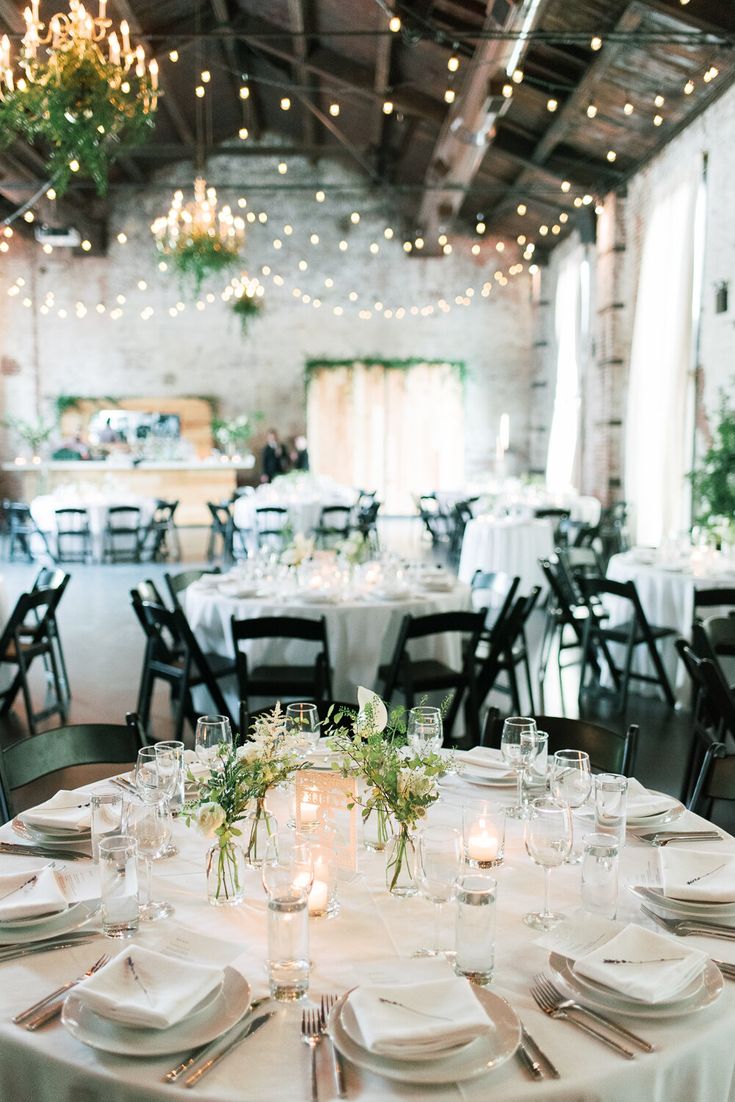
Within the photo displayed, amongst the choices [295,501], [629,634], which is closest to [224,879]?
[629,634]

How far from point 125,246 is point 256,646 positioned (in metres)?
14.7

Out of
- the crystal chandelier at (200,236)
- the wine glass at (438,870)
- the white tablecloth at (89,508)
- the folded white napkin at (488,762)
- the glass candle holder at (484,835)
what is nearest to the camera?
the wine glass at (438,870)

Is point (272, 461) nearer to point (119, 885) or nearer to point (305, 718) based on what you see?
point (305, 718)

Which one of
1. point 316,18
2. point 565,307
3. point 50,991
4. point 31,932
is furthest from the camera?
point 565,307

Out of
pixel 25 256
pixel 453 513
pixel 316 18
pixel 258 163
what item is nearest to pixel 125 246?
pixel 25 256

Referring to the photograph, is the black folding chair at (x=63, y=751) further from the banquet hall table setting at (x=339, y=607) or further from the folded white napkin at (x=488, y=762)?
the banquet hall table setting at (x=339, y=607)

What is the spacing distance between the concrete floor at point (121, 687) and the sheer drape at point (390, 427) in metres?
8.19

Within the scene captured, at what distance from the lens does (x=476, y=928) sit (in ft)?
5.39

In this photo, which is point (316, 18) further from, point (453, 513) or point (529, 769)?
point (529, 769)

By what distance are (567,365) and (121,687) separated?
11.2m

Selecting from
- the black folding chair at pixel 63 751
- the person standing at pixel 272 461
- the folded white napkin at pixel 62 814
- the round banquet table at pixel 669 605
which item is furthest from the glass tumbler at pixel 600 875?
the person standing at pixel 272 461

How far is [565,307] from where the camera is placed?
16.3 metres

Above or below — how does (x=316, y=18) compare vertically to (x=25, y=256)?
above

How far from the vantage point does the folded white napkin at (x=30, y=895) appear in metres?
1.82
